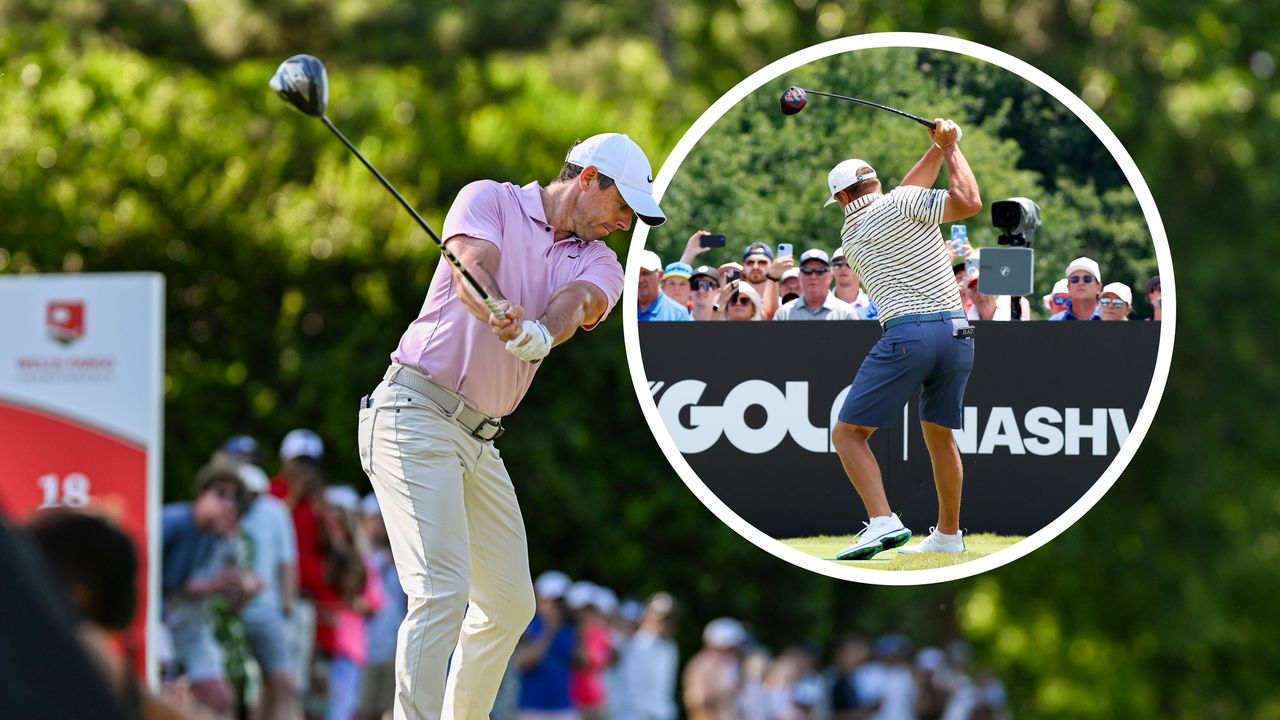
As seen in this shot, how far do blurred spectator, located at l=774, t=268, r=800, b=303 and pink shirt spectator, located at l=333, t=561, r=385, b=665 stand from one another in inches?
284

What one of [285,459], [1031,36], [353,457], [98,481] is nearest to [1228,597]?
[1031,36]

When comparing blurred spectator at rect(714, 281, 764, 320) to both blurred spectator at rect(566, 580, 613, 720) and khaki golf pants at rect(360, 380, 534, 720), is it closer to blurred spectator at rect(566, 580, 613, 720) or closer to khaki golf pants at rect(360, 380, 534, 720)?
khaki golf pants at rect(360, 380, 534, 720)

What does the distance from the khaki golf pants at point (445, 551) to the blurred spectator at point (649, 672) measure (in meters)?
13.5

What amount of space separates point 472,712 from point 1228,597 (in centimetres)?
2788

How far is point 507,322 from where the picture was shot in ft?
→ 16.3

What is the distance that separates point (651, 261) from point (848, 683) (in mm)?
20793

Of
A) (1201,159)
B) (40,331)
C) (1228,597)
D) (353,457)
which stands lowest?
(1228,597)

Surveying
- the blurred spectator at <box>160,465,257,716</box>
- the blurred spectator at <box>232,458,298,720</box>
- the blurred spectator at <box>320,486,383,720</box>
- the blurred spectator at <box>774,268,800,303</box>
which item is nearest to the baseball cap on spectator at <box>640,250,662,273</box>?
the blurred spectator at <box>774,268,800,303</box>

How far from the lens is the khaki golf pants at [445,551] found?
17.6ft

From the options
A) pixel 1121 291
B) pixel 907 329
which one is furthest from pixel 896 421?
pixel 1121 291

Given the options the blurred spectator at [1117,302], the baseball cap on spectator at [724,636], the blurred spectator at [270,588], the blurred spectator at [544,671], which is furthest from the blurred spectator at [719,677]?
the blurred spectator at [1117,302]

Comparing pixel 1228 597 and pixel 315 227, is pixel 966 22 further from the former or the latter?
pixel 1228 597

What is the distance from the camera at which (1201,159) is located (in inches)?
1057

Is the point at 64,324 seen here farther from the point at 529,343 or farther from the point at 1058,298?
the point at 1058,298
